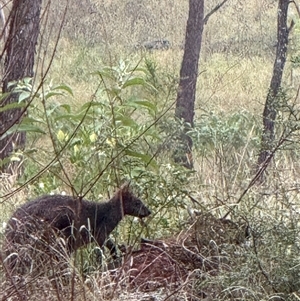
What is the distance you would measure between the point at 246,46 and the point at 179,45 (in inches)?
60.0

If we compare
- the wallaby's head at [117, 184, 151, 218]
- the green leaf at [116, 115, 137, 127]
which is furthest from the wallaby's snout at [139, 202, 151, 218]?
the green leaf at [116, 115, 137, 127]

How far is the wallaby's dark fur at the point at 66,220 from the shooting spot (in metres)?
3.38

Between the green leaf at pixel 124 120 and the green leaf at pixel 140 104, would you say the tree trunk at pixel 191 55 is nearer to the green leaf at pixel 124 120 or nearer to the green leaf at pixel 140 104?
the green leaf at pixel 140 104

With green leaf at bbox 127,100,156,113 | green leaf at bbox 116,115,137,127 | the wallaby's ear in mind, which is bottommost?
the wallaby's ear

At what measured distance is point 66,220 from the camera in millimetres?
3854

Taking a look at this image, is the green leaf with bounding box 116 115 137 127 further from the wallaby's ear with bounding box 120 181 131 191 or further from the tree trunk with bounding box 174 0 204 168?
the tree trunk with bounding box 174 0 204 168

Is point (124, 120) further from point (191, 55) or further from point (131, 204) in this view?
point (191, 55)

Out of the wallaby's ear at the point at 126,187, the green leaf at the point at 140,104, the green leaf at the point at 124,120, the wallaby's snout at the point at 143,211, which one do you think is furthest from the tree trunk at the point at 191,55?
the wallaby's snout at the point at 143,211

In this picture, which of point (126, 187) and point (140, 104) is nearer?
point (126, 187)

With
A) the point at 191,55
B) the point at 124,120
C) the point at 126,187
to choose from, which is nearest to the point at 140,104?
the point at 124,120

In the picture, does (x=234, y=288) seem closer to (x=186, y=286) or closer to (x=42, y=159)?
(x=186, y=286)

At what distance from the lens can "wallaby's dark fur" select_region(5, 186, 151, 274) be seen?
11.1 ft

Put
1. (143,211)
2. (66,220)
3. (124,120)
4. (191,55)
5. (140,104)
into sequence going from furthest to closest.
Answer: (191,55)
(140,104)
(124,120)
(143,211)
(66,220)

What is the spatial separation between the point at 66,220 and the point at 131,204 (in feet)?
1.48
